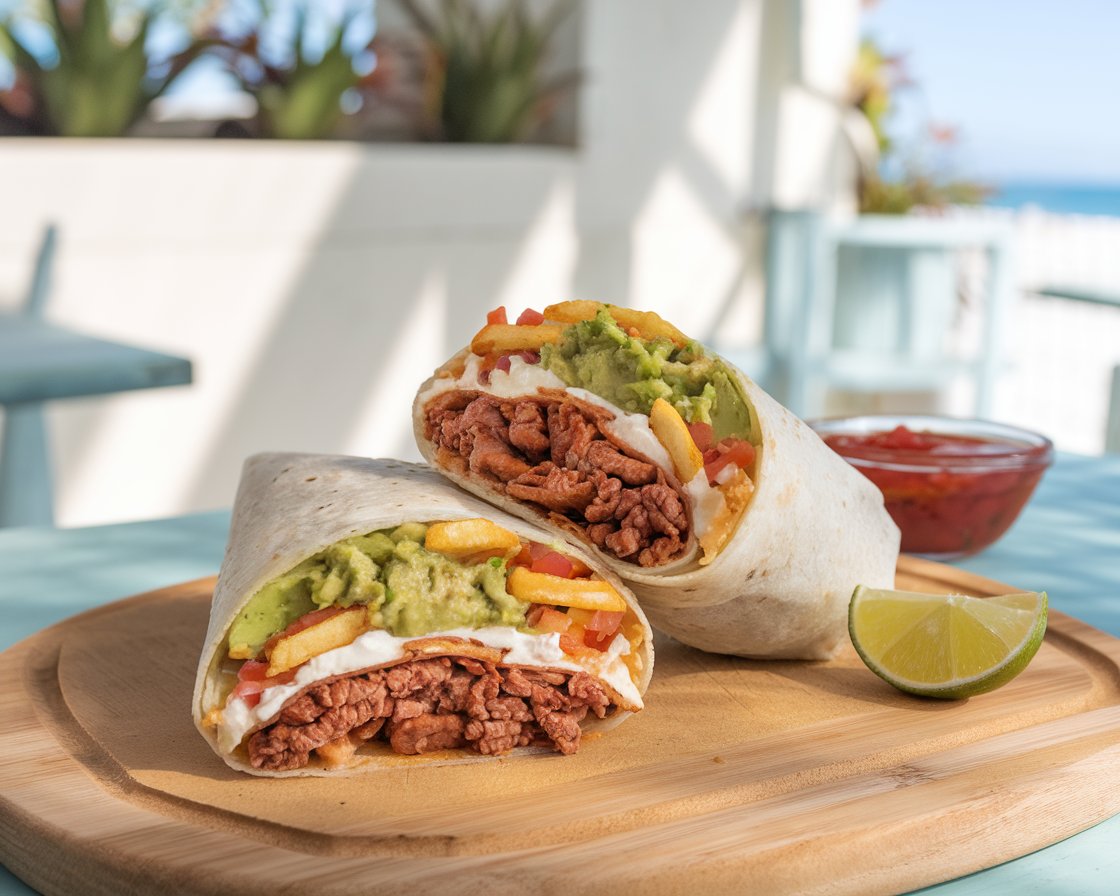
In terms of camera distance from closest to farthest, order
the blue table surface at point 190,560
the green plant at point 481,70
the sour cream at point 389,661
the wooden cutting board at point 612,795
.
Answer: the wooden cutting board at point 612,795 → the sour cream at point 389,661 → the blue table surface at point 190,560 → the green plant at point 481,70

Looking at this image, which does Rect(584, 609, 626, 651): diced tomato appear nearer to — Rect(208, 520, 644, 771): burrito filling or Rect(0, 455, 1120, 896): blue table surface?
Rect(208, 520, 644, 771): burrito filling

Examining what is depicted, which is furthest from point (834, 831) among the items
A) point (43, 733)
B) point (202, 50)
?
point (202, 50)

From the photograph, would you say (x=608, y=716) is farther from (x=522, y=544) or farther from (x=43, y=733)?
(x=43, y=733)

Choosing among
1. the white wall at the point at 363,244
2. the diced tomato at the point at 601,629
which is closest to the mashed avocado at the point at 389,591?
the diced tomato at the point at 601,629

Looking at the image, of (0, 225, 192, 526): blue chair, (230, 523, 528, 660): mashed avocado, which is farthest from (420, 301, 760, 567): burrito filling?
(0, 225, 192, 526): blue chair

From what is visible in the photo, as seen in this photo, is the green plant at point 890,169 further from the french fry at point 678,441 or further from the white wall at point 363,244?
the french fry at point 678,441

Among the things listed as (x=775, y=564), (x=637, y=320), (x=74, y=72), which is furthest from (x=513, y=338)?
(x=74, y=72)

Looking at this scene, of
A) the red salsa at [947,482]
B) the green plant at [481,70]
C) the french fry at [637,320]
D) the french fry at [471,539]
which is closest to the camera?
the french fry at [471,539]
